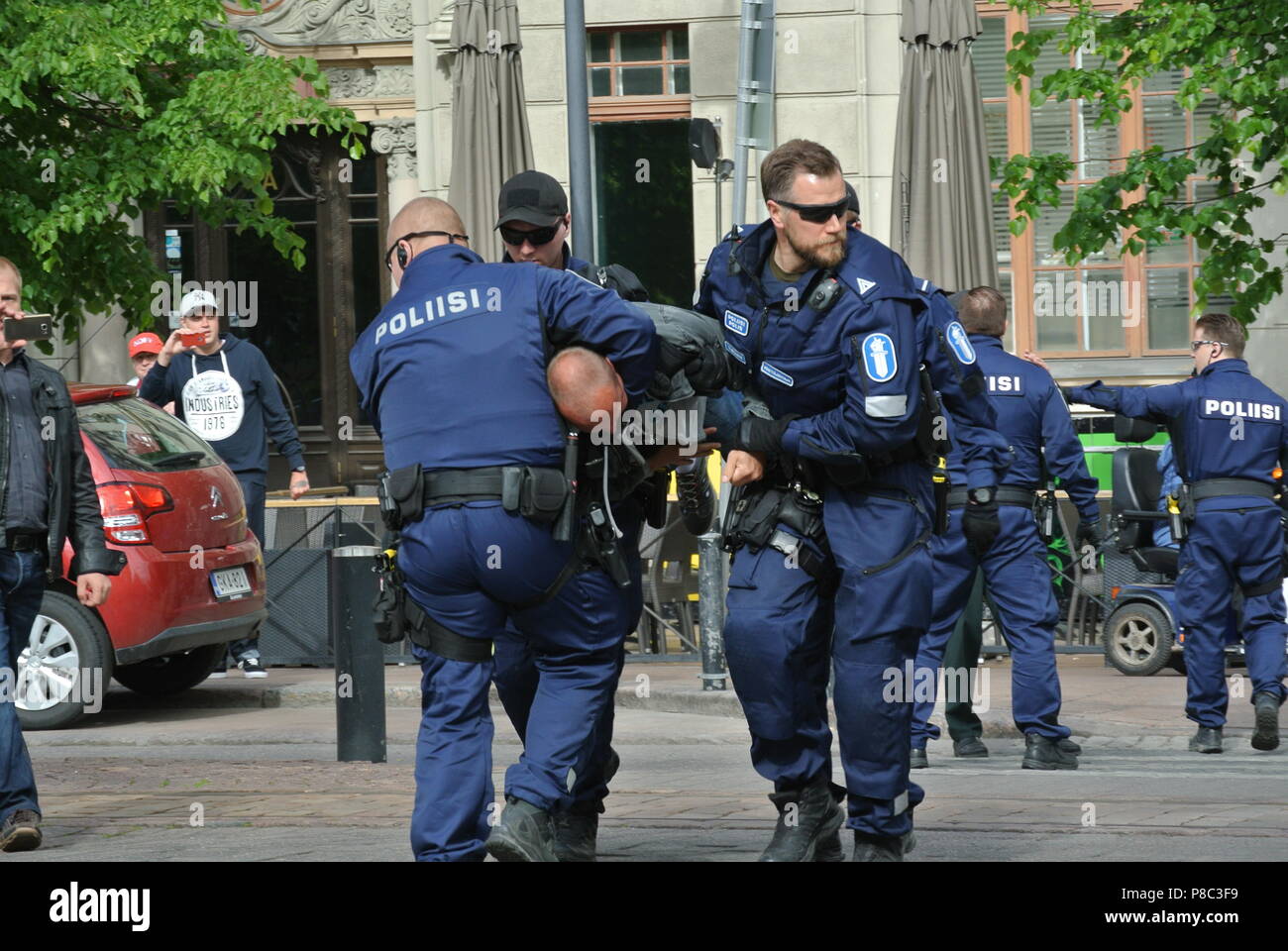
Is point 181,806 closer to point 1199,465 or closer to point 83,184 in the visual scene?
point 1199,465

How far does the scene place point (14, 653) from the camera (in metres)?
6.99

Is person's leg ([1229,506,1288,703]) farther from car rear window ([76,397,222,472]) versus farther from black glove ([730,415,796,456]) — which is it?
car rear window ([76,397,222,472])

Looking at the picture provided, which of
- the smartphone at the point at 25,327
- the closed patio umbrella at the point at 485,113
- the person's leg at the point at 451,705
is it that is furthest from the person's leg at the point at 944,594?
the closed patio umbrella at the point at 485,113

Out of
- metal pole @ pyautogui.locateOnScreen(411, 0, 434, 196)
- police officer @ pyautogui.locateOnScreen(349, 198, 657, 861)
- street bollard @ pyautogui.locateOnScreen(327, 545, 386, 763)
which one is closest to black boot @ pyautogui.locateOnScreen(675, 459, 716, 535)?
police officer @ pyautogui.locateOnScreen(349, 198, 657, 861)

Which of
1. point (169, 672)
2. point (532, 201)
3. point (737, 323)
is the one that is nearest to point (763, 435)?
point (737, 323)

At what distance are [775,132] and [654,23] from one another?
1423 millimetres

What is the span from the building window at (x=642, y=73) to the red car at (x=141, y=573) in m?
7.64

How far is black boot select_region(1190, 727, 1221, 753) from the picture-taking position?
959 centimetres

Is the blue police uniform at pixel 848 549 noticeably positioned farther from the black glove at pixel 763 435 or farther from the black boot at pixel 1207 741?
the black boot at pixel 1207 741

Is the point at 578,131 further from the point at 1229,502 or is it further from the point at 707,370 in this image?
the point at 707,370

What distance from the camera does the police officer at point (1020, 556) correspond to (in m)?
8.70
